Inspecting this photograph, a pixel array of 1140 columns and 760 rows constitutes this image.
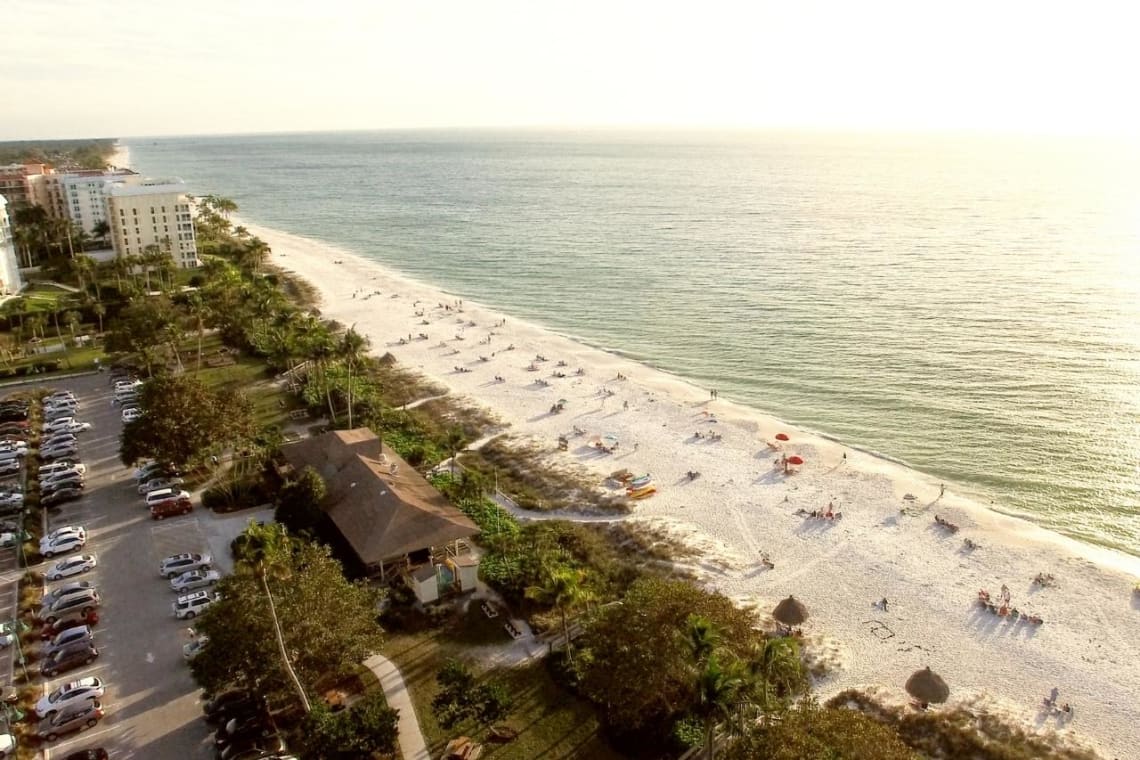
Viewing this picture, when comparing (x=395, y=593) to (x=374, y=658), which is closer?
(x=374, y=658)

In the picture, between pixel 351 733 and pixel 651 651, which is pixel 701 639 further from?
pixel 351 733

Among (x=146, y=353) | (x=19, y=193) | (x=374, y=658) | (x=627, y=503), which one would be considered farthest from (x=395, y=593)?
(x=19, y=193)

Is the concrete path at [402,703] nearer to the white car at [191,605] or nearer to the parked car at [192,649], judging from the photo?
the parked car at [192,649]

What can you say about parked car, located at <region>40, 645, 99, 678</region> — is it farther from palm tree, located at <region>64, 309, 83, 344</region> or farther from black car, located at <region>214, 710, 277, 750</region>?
palm tree, located at <region>64, 309, 83, 344</region>

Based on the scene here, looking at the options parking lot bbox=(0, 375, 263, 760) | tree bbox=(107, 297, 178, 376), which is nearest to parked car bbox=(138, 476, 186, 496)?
parking lot bbox=(0, 375, 263, 760)

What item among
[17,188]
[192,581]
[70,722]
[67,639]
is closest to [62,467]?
[192,581]

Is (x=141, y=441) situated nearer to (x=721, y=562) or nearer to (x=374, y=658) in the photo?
(x=374, y=658)
